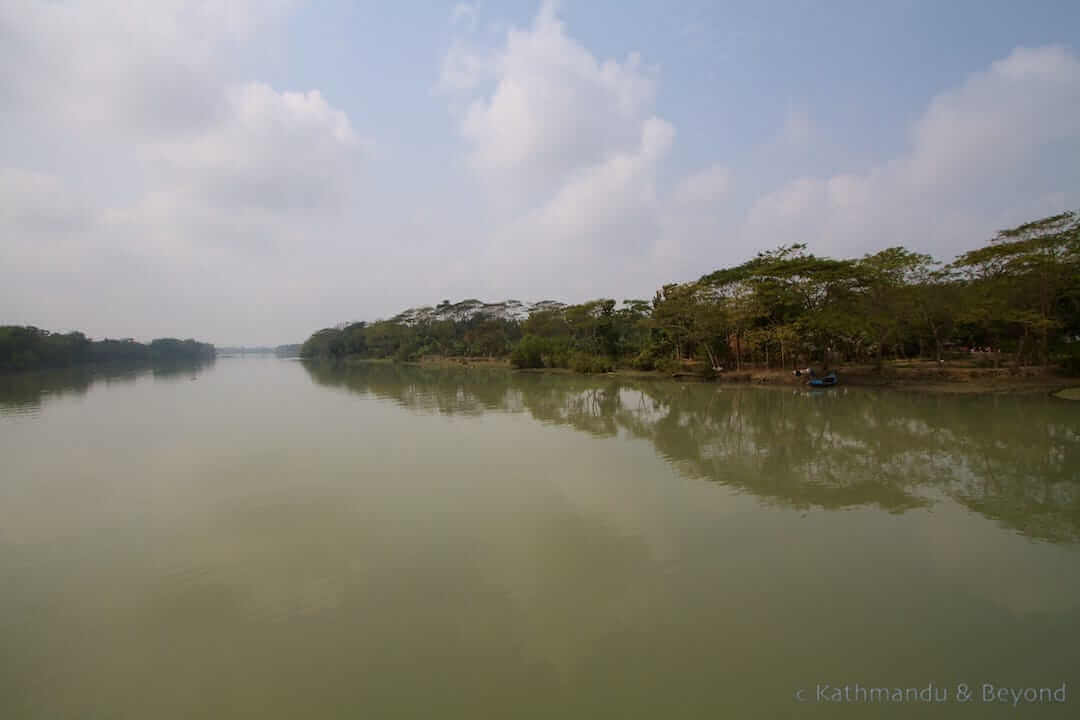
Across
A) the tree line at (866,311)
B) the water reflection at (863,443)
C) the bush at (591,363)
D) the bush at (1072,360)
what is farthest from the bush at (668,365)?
the bush at (1072,360)

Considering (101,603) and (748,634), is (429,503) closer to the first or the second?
(101,603)

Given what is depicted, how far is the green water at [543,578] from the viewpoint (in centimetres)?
311

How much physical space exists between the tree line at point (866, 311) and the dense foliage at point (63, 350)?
4547 cm

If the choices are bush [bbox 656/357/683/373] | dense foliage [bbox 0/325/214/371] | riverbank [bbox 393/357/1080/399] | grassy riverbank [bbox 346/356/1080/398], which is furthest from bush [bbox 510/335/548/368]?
dense foliage [bbox 0/325/214/371]

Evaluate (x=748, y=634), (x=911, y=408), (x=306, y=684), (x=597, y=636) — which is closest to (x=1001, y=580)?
(x=748, y=634)

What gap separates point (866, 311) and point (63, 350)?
68.8m

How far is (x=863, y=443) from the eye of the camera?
9570 mm

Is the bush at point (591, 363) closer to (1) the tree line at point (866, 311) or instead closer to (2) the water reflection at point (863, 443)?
(1) the tree line at point (866, 311)

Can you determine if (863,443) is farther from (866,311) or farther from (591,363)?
(591,363)

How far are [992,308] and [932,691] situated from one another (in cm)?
1889

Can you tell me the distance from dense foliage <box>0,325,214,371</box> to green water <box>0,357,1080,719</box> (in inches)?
1721

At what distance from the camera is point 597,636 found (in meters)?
3.60

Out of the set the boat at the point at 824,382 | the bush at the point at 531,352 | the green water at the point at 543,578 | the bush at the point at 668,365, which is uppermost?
the bush at the point at 531,352

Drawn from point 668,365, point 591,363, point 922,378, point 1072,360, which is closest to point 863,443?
point 922,378
